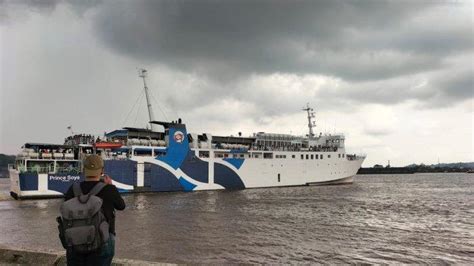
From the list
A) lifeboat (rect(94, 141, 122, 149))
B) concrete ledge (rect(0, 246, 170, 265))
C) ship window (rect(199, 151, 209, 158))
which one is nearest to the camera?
concrete ledge (rect(0, 246, 170, 265))

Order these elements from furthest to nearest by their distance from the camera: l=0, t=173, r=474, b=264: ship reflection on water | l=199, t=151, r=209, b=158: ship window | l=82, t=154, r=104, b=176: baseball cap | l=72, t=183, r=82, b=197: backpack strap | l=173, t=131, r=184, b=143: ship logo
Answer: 1. l=199, t=151, r=209, b=158: ship window
2. l=173, t=131, r=184, b=143: ship logo
3. l=0, t=173, r=474, b=264: ship reflection on water
4. l=82, t=154, r=104, b=176: baseball cap
5. l=72, t=183, r=82, b=197: backpack strap

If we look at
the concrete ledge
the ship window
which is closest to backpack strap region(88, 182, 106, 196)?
the concrete ledge

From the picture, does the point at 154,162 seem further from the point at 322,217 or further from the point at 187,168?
the point at 322,217

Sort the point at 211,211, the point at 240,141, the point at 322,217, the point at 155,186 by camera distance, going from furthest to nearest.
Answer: the point at 240,141 < the point at 155,186 < the point at 211,211 < the point at 322,217

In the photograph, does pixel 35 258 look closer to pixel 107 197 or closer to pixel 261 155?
pixel 107 197

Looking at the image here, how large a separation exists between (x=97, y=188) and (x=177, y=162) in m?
38.3

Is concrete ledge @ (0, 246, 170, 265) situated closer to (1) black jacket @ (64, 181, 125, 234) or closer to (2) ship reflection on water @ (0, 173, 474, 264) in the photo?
(1) black jacket @ (64, 181, 125, 234)

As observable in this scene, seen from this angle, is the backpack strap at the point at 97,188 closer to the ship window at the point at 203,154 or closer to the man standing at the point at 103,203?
the man standing at the point at 103,203

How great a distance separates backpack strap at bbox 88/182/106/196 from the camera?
376 centimetres

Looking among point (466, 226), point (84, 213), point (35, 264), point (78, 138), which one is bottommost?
point (466, 226)

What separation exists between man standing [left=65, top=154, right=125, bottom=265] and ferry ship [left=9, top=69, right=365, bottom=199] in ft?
112

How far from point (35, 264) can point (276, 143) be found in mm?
47440

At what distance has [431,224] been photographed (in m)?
19.8

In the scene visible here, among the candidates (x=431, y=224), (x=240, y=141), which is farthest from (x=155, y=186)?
(x=431, y=224)
